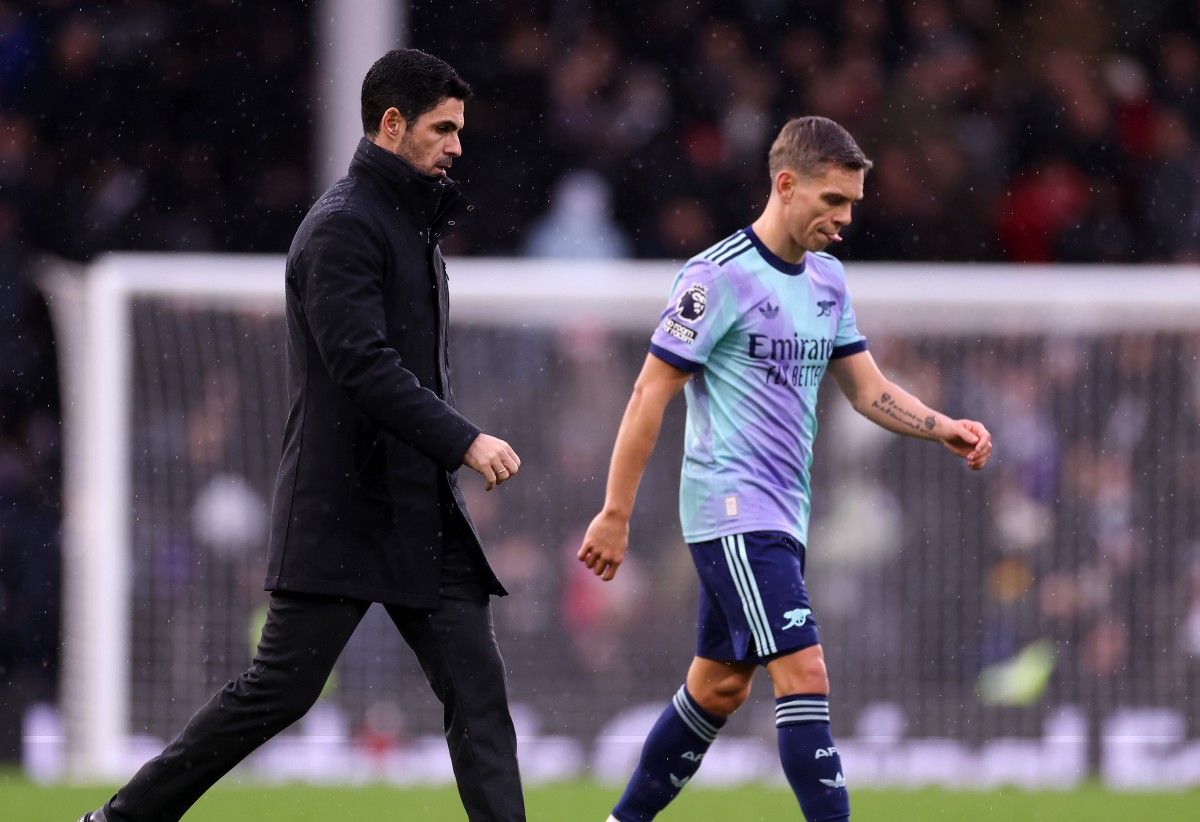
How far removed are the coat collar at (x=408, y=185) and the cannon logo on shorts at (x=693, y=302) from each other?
704 mm

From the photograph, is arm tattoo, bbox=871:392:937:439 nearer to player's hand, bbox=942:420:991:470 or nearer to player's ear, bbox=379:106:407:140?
player's hand, bbox=942:420:991:470

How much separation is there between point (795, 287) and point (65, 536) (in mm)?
6631

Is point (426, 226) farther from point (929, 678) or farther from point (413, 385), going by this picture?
point (929, 678)

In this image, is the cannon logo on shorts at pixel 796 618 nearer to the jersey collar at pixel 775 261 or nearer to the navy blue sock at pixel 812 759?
the navy blue sock at pixel 812 759

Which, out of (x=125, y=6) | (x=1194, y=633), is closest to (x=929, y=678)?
(x=1194, y=633)

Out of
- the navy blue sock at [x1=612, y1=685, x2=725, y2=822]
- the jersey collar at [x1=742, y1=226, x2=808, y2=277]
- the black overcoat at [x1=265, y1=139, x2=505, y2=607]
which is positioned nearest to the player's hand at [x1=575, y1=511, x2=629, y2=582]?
the black overcoat at [x1=265, y1=139, x2=505, y2=607]

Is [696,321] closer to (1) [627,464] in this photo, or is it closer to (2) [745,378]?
(2) [745,378]

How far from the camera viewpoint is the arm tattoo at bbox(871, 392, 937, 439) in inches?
206

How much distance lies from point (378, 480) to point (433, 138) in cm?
83

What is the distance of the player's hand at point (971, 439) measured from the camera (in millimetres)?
5086

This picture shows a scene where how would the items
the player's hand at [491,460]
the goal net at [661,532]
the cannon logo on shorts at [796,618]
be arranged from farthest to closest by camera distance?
the goal net at [661,532] < the cannon logo on shorts at [796,618] < the player's hand at [491,460]

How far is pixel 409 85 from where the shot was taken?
4.46m

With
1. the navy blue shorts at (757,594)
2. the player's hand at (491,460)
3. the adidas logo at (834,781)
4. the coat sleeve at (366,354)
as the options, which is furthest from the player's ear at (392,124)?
the adidas logo at (834,781)

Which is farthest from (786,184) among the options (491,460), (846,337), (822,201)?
(491,460)
